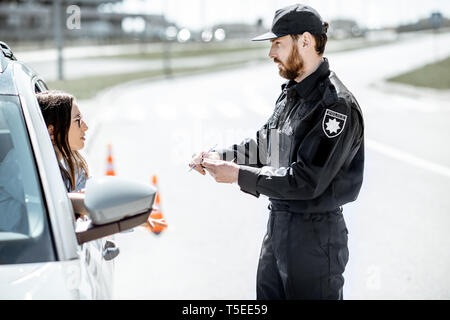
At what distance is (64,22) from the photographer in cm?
7388

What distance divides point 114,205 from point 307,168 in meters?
0.78

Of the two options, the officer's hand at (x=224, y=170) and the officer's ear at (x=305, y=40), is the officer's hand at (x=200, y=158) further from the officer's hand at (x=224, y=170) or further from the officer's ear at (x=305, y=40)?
the officer's ear at (x=305, y=40)

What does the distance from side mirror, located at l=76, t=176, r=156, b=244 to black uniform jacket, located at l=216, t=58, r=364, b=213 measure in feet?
1.66

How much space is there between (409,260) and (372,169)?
13.0 feet

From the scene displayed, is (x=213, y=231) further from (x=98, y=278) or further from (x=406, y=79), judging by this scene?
(x=406, y=79)

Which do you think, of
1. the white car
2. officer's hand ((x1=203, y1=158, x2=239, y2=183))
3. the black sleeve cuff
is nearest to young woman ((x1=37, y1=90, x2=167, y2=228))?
the white car

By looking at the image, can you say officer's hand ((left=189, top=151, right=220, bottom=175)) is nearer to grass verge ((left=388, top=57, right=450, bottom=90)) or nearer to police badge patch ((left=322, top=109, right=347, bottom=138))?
police badge patch ((left=322, top=109, right=347, bottom=138))

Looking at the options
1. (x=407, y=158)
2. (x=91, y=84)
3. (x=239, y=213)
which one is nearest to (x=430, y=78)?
(x=91, y=84)

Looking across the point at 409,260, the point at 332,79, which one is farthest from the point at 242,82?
the point at 332,79

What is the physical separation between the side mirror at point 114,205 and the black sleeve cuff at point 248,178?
460mm

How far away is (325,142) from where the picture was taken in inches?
99.4

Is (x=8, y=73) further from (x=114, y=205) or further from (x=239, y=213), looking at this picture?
(x=239, y=213)

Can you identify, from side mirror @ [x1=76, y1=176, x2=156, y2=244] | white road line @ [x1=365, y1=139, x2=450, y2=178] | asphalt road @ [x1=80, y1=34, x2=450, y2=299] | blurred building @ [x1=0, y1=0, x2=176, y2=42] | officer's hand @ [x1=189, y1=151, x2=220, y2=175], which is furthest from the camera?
blurred building @ [x1=0, y1=0, x2=176, y2=42]

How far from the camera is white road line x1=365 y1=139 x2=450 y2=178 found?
363 inches
